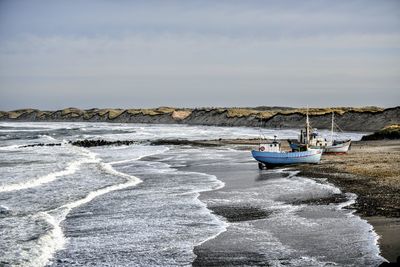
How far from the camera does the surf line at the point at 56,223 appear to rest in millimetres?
12344

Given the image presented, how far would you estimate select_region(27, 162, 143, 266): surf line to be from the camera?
12.3 meters

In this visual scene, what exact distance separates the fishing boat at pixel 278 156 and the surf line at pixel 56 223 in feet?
29.5

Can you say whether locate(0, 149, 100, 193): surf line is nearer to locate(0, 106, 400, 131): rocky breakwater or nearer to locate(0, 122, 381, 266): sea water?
locate(0, 122, 381, 266): sea water

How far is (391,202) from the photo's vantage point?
1794 cm

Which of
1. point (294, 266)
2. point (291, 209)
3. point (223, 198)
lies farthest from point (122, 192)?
point (294, 266)

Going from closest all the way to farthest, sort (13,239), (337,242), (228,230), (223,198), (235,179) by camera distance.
A: (337,242)
(13,239)
(228,230)
(223,198)
(235,179)

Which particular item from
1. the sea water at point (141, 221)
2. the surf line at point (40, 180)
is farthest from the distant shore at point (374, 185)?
the surf line at point (40, 180)

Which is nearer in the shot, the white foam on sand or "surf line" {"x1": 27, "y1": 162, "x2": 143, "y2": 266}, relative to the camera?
the white foam on sand

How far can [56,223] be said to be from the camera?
53.1ft

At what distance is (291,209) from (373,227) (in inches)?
159

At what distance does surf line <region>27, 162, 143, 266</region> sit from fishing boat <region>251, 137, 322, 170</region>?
899cm

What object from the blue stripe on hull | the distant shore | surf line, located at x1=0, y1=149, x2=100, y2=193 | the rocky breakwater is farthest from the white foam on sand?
the rocky breakwater

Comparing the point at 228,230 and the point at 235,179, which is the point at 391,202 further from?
the point at 235,179

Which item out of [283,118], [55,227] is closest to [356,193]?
[55,227]
